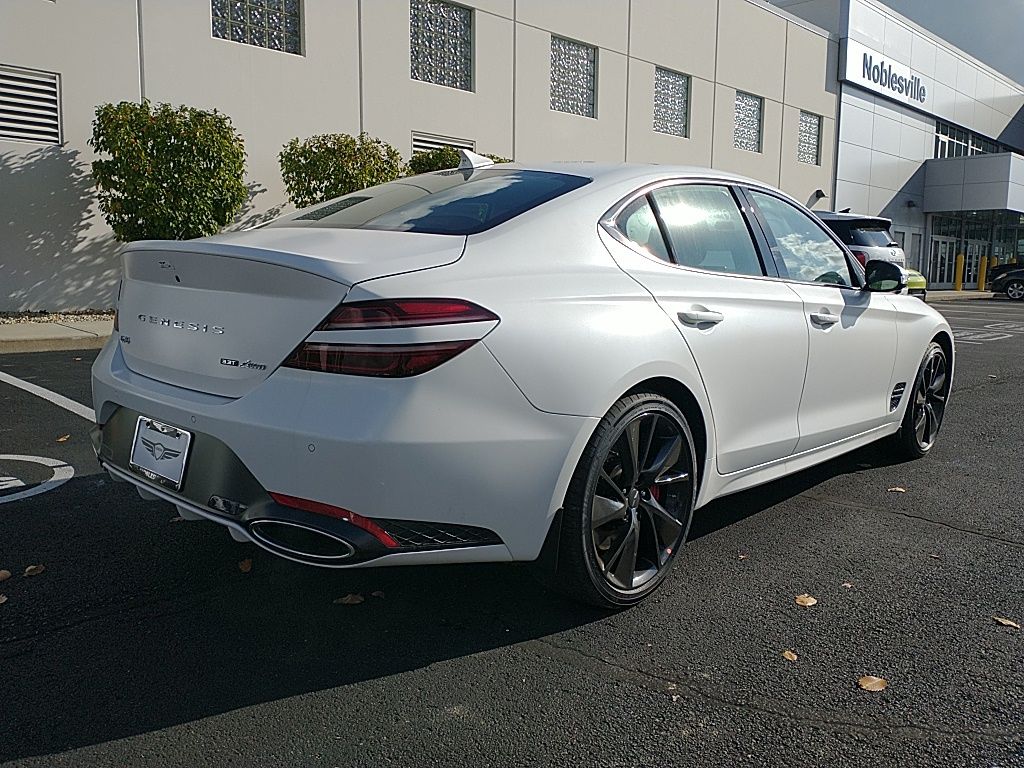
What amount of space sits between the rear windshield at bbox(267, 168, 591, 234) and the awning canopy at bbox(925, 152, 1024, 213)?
40381mm

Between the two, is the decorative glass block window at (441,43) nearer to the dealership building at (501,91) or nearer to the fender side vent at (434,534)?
the dealership building at (501,91)

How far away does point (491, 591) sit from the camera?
10.8ft

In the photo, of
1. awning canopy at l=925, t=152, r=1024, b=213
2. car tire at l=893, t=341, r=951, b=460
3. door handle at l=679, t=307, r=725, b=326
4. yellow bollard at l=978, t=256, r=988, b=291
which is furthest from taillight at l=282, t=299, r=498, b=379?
yellow bollard at l=978, t=256, r=988, b=291

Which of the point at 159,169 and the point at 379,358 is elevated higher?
the point at 159,169

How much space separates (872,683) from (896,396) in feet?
8.59

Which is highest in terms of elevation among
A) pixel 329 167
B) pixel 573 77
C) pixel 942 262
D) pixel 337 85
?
pixel 573 77

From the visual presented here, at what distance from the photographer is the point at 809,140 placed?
3152 centimetres

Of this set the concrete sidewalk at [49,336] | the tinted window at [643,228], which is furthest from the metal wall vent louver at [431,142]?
the tinted window at [643,228]

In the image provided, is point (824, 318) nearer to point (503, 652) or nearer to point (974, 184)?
point (503, 652)

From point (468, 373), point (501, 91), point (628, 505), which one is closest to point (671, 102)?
point (501, 91)

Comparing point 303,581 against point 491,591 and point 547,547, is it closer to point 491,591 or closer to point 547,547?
point 491,591

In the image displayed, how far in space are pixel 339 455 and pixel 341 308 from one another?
40 centimetres

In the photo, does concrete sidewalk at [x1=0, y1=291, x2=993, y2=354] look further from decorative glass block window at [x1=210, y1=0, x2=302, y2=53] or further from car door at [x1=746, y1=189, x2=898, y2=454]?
car door at [x1=746, y1=189, x2=898, y2=454]

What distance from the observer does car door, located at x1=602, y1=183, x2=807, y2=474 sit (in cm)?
331
